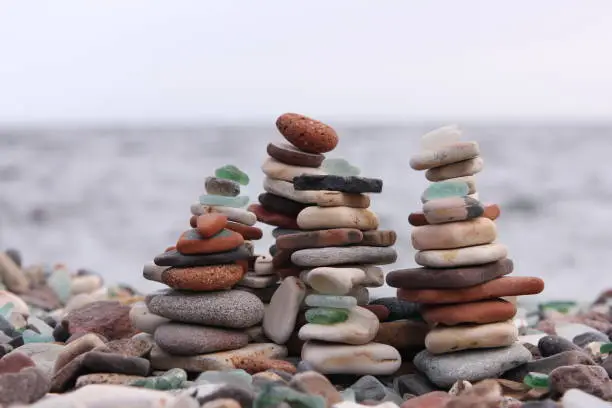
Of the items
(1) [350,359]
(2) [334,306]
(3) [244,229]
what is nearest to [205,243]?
(3) [244,229]

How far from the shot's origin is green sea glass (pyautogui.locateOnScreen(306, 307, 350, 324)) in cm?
281

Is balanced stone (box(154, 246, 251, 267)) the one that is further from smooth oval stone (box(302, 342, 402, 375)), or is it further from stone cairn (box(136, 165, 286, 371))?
smooth oval stone (box(302, 342, 402, 375))

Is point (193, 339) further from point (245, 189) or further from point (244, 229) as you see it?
point (245, 189)

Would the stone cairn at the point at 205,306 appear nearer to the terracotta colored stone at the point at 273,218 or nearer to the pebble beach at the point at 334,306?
the pebble beach at the point at 334,306

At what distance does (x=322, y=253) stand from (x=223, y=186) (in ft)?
2.06

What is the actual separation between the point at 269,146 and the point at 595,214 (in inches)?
330

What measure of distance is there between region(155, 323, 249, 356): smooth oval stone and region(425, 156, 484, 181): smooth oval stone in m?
1.00

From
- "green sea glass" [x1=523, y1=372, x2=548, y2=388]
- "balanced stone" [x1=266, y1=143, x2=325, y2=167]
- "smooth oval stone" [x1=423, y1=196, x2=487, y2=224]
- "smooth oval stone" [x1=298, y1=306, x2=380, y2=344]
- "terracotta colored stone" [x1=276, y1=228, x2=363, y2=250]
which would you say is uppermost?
"balanced stone" [x1=266, y1=143, x2=325, y2=167]

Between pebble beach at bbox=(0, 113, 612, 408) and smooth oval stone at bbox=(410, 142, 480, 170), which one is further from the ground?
smooth oval stone at bbox=(410, 142, 480, 170)

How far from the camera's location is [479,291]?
277cm

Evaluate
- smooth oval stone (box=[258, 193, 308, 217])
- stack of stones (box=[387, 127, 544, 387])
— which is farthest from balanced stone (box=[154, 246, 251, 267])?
stack of stones (box=[387, 127, 544, 387])

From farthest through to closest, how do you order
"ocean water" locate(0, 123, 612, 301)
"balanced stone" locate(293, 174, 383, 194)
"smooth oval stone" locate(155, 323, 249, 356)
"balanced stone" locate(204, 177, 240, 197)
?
1. "ocean water" locate(0, 123, 612, 301)
2. "balanced stone" locate(204, 177, 240, 197)
3. "balanced stone" locate(293, 174, 383, 194)
4. "smooth oval stone" locate(155, 323, 249, 356)

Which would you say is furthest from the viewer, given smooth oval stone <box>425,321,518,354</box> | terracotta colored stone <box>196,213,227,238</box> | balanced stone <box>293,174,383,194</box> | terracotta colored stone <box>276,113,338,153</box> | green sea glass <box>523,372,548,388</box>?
terracotta colored stone <box>276,113,338,153</box>

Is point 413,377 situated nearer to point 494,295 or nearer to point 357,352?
point 357,352
